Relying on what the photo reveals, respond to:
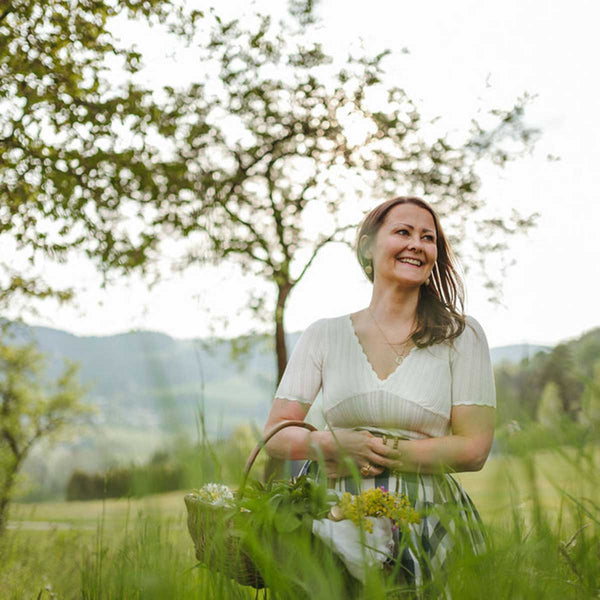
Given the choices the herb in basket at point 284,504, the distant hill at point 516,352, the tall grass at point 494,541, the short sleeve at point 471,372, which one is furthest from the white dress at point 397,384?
the distant hill at point 516,352

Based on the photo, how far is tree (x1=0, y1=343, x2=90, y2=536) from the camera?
22219 mm

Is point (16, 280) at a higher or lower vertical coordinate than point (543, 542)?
higher

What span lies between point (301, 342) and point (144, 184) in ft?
10.2

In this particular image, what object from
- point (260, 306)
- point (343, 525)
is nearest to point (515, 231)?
point (260, 306)

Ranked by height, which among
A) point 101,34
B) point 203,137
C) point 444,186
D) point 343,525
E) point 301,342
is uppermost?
point 203,137

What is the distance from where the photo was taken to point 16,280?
850 cm

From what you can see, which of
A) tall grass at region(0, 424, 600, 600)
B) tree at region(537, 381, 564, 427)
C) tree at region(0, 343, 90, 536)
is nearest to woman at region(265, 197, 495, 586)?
tall grass at region(0, 424, 600, 600)

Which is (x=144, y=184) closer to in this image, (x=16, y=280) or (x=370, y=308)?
(x=370, y=308)

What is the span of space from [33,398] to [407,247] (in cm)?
2433

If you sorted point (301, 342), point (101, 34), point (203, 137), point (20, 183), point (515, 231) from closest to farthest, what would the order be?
point (301, 342)
point (101, 34)
point (20, 183)
point (203, 137)
point (515, 231)

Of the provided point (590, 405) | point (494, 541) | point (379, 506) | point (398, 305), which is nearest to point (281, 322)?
point (398, 305)

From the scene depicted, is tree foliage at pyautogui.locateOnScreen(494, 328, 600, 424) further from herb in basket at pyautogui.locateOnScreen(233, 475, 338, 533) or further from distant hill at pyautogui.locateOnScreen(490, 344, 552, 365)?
herb in basket at pyautogui.locateOnScreen(233, 475, 338, 533)

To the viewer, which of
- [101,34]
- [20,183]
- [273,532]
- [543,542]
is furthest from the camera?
[20,183]

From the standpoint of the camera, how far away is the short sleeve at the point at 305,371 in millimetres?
2654
